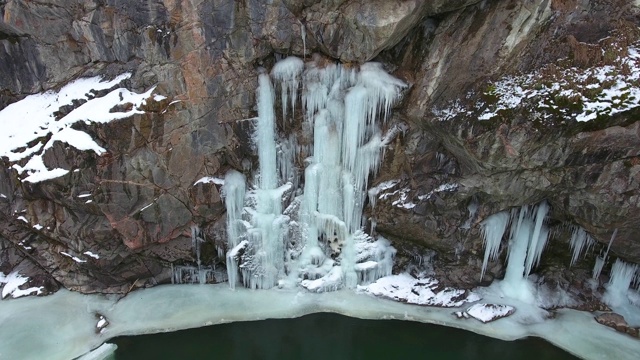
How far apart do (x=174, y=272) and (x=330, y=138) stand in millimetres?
6593

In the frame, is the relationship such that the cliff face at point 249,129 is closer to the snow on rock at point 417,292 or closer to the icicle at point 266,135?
the icicle at point 266,135

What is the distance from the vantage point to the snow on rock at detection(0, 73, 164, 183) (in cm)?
1178

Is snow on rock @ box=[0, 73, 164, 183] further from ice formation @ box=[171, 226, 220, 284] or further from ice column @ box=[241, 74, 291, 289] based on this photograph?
ice formation @ box=[171, 226, 220, 284]

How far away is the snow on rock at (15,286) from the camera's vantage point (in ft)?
43.7

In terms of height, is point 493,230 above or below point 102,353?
above

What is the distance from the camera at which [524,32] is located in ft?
34.3

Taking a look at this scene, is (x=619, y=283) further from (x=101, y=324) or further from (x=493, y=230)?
(x=101, y=324)

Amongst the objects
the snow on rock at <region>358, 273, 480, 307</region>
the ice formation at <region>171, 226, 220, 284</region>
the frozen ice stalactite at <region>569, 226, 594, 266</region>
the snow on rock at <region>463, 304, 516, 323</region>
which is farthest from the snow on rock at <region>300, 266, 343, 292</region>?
the frozen ice stalactite at <region>569, 226, 594, 266</region>

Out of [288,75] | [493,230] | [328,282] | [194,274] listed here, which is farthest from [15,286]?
[493,230]

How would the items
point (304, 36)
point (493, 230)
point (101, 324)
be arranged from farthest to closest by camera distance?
1. point (493, 230)
2. point (101, 324)
3. point (304, 36)

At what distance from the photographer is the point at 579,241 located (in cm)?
1280

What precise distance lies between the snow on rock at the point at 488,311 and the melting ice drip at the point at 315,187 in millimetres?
2712

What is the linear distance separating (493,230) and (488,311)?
7.83 feet

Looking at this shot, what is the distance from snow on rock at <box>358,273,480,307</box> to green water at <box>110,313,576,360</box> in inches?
33.4
